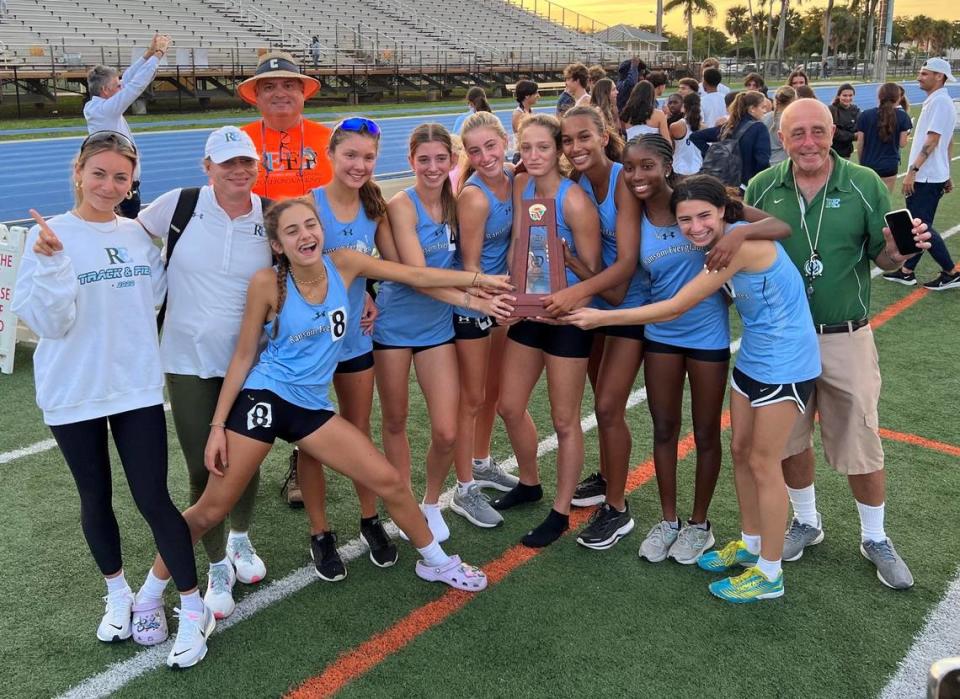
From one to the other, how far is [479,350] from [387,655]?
1435 millimetres

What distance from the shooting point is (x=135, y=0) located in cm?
3412

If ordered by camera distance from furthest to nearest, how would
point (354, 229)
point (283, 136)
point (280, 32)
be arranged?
point (280, 32), point (283, 136), point (354, 229)

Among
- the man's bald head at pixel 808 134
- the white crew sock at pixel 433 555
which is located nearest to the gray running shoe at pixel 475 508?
the white crew sock at pixel 433 555

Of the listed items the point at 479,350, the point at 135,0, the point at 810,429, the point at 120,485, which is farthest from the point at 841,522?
the point at 135,0

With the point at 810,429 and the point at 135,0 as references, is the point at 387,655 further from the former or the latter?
the point at 135,0

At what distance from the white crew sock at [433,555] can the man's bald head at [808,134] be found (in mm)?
2177

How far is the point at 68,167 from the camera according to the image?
15234mm

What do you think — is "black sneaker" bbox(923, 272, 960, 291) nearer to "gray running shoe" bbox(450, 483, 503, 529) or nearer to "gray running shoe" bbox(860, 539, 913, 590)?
"gray running shoe" bbox(860, 539, 913, 590)

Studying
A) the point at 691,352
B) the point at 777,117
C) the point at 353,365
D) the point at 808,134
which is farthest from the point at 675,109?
the point at 353,365

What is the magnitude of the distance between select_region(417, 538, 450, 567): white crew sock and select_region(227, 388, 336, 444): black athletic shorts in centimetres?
75

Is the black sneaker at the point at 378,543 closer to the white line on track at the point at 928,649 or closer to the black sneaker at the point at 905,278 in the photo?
the white line on track at the point at 928,649

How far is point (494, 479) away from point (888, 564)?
1941 millimetres

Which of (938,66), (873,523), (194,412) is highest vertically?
(938,66)

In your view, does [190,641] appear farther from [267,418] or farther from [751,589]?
[751,589]
